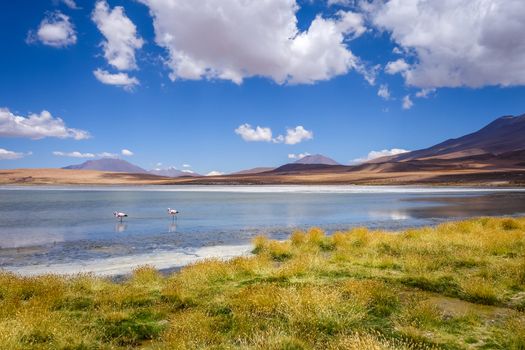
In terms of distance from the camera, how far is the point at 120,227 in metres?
22.4

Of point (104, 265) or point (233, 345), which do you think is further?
point (104, 265)

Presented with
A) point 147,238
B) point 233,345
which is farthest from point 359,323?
point 147,238

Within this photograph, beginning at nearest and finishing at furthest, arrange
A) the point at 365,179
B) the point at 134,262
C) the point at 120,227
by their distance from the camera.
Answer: the point at 134,262 → the point at 120,227 → the point at 365,179

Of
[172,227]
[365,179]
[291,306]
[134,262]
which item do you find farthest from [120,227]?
[365,179]

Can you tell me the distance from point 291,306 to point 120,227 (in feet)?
57.8

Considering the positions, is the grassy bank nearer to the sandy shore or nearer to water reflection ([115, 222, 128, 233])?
water reflection ([115, 222, 128, 233])

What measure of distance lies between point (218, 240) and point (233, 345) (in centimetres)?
1220

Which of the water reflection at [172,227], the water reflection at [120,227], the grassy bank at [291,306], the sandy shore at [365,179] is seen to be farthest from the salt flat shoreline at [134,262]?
the sandy shore at [365,179]

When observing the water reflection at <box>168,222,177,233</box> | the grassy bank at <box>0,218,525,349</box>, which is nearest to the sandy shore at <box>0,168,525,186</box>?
the water reflection at <box>168,222,177,233</box>

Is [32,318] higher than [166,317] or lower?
higher

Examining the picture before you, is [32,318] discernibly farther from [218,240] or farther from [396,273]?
[218,240]

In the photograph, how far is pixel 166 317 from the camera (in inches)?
299

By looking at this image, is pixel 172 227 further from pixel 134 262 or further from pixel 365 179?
pixel 365 179

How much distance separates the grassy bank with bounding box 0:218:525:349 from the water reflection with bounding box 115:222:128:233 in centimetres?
1171
